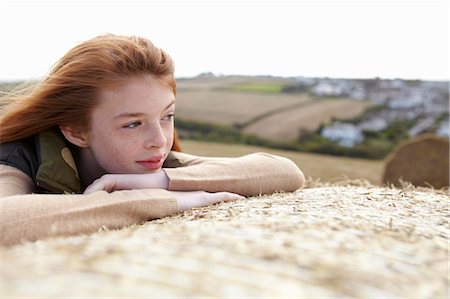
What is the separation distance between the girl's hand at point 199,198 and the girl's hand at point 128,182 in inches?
A: 3.7

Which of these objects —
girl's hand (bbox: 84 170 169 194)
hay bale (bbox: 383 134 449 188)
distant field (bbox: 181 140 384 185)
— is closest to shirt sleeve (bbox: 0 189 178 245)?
girl's hand (bbox: 84 170 169 194)

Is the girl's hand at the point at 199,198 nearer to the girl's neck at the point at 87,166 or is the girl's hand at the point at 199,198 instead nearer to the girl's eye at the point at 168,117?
the girl's eye at the point at 168,117

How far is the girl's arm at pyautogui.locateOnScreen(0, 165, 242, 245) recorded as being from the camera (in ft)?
6.28

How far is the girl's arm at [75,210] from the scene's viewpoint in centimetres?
192

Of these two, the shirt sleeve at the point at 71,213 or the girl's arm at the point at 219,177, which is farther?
the girl's arm at the point at 219,177

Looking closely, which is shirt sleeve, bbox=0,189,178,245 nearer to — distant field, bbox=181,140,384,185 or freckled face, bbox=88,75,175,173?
freckled face, bbox=88,75,175,173

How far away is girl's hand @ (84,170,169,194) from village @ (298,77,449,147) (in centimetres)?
1401

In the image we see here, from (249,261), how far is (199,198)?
1.13m

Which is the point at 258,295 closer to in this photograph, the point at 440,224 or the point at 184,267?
the point at 184,267

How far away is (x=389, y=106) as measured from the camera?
19125 mm

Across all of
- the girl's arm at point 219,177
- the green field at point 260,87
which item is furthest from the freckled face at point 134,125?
the green field at point 260,87

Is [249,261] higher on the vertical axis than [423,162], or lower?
higher

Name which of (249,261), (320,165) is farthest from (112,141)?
(320,165)

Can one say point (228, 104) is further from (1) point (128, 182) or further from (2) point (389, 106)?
(1) point (128, 182)
